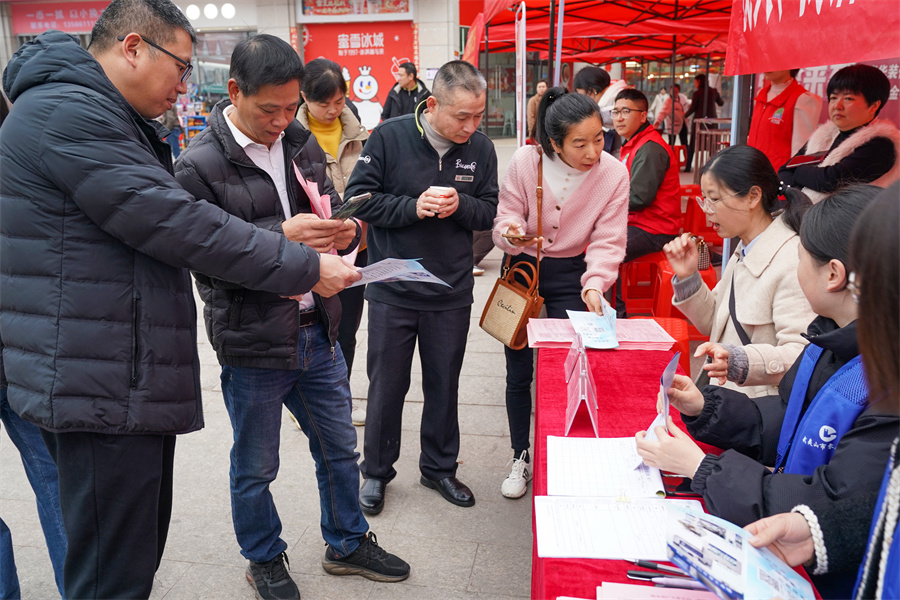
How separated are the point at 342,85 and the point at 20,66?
2.20 metres

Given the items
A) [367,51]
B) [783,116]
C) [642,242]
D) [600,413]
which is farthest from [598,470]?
[367,51]

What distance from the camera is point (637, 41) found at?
11758 millimetres

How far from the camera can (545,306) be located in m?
3.27

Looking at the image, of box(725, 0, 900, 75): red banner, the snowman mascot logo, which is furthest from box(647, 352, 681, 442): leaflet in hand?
the snowman mascot logo

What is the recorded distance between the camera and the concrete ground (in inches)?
101

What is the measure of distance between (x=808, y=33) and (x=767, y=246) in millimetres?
725

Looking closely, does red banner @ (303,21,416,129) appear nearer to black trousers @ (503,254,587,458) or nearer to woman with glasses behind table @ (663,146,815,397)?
black trousers @ (503,254,587,458)

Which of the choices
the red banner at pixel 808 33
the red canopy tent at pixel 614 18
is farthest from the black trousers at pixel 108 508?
the red canopy tent at pixel 614 18

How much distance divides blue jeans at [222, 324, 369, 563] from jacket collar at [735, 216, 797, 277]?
1437 mm

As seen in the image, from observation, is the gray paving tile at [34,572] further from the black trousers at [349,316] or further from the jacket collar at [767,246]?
the jacket collar at [767,246]

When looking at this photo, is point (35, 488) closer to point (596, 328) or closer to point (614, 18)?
point (596, 328)

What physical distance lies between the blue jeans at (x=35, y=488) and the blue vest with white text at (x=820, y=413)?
6.83 ft

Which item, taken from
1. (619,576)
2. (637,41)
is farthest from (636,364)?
(637,41)

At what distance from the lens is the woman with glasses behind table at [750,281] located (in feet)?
6.88
